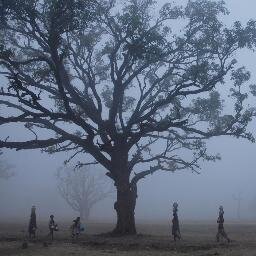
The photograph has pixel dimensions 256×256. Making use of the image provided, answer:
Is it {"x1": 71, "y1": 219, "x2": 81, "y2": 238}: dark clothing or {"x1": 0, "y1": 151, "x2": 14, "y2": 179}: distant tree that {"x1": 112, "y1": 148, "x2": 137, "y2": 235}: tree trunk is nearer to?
{"x1": 71, "y1": 219, "x2": 81, "y2": 238}: dark clothing

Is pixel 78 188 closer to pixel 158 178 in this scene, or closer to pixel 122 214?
pixel 122 214

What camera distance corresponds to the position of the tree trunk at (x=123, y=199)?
25.7 meters

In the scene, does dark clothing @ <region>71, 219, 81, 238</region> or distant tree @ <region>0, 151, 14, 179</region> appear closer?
dark clothing @ <region>71, 219, 81, 238</region>

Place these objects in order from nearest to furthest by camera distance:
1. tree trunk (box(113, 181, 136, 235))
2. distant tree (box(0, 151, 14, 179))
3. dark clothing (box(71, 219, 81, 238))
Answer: dark clothing (box(71, 219, 81, 238)), tree trunk (box(113, 181, 136, 235)), distant tree (box(0, 151, 14, 179))

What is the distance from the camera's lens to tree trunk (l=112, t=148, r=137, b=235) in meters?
25.7


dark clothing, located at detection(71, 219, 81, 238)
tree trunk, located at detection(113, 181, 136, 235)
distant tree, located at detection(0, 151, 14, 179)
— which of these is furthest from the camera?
distant tree, located at detection(0, 151, 14, 179)

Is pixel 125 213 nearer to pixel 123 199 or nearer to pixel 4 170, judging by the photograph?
pixel 123 199

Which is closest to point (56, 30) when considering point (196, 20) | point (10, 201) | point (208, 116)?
point (196, 20)

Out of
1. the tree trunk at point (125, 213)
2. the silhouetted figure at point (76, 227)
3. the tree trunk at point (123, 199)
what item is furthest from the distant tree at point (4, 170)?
the silhouetted figure at point (76, 227)

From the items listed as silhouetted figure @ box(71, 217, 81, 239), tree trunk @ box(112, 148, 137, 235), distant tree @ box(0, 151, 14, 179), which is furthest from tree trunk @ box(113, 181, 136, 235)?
distant tree @ box(0, 151, 14, 179)

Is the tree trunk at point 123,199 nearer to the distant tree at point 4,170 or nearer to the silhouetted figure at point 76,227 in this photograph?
the silhouetted figure at point 76,227

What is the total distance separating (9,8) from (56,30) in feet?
7.35

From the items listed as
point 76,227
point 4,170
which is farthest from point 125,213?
point 4,170

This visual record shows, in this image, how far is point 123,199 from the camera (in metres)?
26.2
